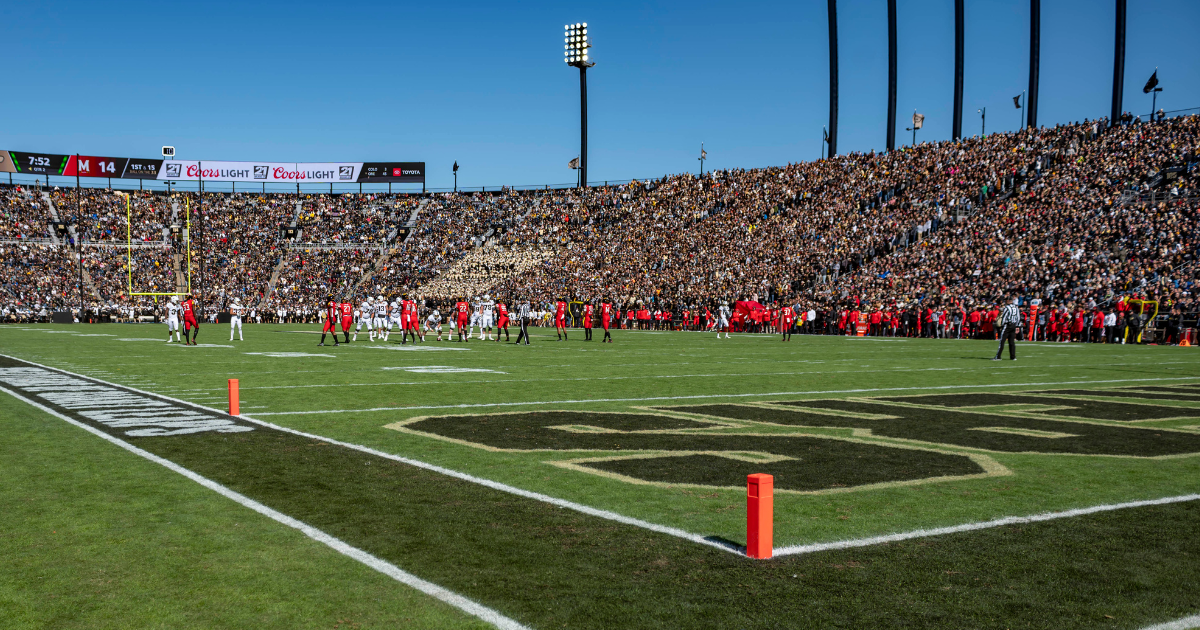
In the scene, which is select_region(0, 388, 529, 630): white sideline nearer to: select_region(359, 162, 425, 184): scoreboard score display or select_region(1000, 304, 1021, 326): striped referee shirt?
select_region(1000, 304, 1021, 326): striped referee shirt

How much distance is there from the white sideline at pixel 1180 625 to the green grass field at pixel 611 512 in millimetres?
36

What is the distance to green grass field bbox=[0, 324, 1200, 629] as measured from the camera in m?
4.15

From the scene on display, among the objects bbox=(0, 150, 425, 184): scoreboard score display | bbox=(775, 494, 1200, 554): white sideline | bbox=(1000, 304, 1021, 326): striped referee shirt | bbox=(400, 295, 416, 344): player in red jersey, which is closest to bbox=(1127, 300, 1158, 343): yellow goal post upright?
bbox=(1000, 304, 1021, 326): striped referee shirt

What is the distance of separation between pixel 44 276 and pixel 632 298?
39.3 metres

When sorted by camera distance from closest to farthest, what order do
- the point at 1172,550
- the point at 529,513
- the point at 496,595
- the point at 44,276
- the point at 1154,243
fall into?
the point at 496,595 → the point at 1172,550 → the point at 529,513 → the point at 1154,243 → the point at 44,276

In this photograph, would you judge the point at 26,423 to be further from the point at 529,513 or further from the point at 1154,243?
the point at 1154,243

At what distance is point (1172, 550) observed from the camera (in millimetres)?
5031

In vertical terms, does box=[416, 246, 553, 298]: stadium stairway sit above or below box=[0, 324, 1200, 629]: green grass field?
above

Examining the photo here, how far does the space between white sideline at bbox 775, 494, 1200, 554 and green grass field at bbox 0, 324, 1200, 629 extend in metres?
0.04

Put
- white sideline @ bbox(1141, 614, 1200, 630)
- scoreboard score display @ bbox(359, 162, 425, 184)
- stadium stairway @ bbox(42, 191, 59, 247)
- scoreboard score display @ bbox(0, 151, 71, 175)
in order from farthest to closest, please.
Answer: scoreboard score display @ bbox(359, 162, 425, 184) < scoreboard score display @ bbox(0, 151, 71, 175) < stadium stairway @ bbox(42, 191, 59, 247) < white sideline @ bbox(1141, 614, 1200, 630)

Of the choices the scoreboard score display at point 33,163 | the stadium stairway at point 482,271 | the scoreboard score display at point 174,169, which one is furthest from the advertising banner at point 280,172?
the stadium stairway at point 482,271

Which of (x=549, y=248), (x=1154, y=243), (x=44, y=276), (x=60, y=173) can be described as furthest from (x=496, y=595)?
(x=60, y=173)

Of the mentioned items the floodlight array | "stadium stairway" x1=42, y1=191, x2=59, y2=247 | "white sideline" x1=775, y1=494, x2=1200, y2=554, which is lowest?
"white sideline" x1=775, y1=494, x2=1200, y2=554

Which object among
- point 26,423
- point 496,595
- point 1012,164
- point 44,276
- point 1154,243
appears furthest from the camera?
point 44,276
